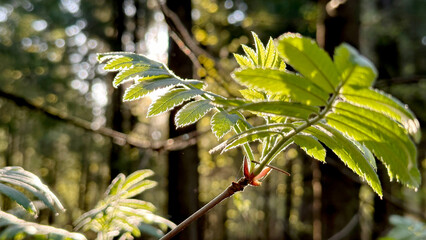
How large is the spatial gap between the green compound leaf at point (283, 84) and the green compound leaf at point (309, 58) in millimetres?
21

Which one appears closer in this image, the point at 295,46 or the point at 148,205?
the point at 295,46

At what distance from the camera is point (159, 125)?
1380cm

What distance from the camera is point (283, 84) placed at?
588mm

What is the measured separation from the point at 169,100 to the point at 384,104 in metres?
0.40

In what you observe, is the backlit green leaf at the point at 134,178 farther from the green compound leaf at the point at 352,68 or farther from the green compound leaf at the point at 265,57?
the green compound leaf at the point at 352,68

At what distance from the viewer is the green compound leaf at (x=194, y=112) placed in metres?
0.78

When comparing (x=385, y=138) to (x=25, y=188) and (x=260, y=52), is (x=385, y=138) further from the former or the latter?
(x=25, y=188)

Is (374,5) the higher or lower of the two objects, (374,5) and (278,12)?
the higher

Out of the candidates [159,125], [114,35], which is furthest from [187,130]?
[159,125]

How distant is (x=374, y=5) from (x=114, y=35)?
815 centimetres

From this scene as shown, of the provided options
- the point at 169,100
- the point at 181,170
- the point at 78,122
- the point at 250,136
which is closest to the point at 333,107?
the point at 250,136

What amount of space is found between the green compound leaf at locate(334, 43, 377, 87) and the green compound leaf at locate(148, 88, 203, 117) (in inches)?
12.3

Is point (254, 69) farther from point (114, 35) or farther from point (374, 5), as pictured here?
point (374, 5)

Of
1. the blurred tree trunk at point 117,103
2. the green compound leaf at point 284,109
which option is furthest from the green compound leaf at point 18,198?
the blurred tree trunk at point 117,103
